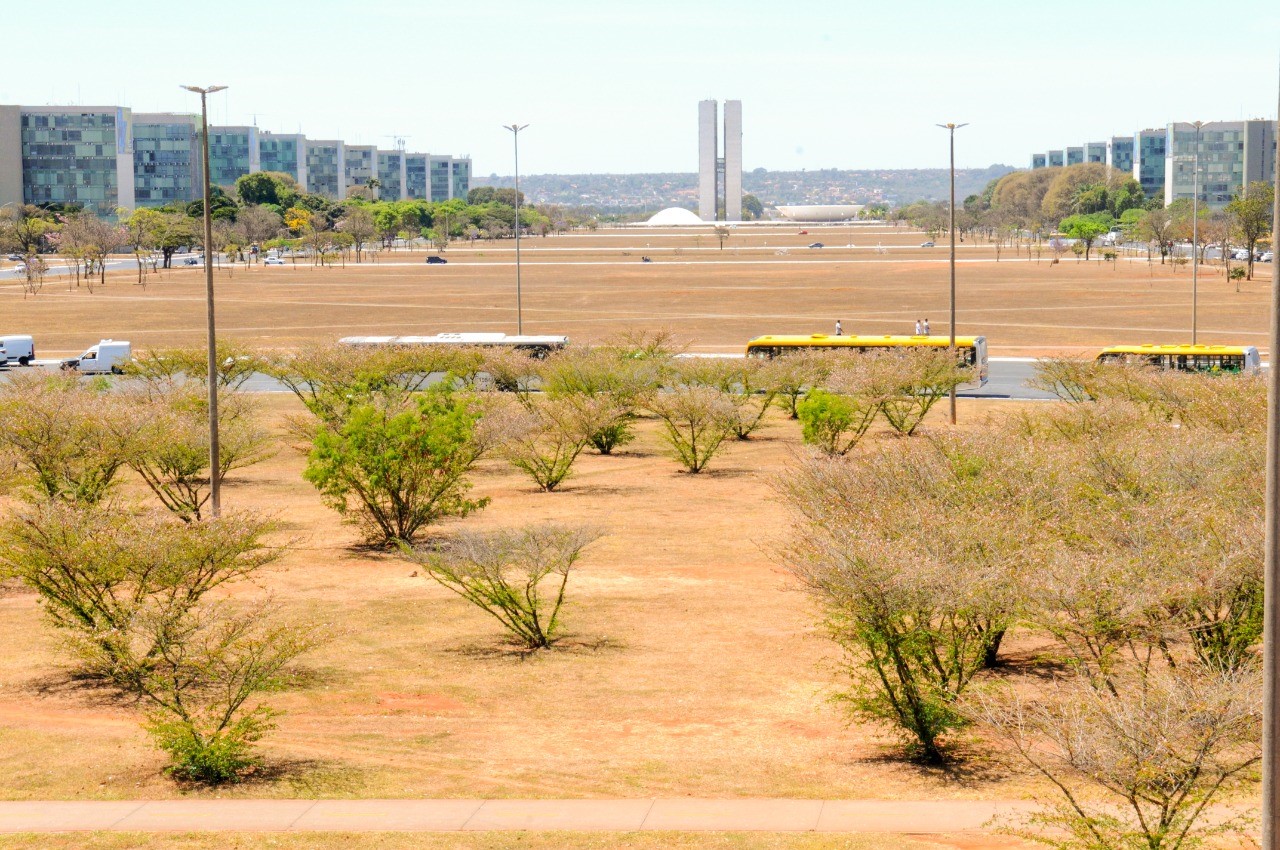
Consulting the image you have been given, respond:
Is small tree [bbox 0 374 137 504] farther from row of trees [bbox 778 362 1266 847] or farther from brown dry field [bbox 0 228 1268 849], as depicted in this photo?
row of trees [bbox 778 362 1266 847]

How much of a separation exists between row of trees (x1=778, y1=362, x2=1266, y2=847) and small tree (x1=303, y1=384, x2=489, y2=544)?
32.8 feet

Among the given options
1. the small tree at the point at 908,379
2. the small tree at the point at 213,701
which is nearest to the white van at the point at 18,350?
the small tree at the point at 908,379

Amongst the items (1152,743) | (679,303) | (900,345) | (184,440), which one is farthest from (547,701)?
(679,303)

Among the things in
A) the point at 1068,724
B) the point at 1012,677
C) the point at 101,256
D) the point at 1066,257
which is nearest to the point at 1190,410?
the point at 1012,677

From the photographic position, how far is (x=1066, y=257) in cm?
18262

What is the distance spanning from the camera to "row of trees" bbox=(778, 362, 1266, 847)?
14875 mm

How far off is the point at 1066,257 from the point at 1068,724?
176205 mm

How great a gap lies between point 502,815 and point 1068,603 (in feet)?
26.1

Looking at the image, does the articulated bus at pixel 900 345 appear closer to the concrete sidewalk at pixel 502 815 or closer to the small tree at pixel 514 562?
the small tree at pixel 514 562

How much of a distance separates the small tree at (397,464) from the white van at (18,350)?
4747cm

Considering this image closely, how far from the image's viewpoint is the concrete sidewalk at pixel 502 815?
17281mm

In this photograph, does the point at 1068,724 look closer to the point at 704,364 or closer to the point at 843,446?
the point at 843,446

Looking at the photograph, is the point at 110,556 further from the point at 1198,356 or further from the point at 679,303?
the point at 679,303

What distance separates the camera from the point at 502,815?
17.8 m
